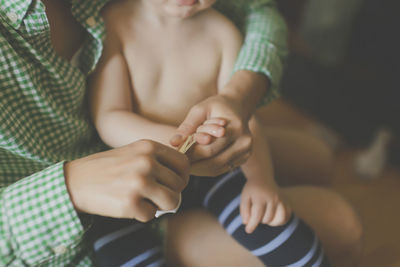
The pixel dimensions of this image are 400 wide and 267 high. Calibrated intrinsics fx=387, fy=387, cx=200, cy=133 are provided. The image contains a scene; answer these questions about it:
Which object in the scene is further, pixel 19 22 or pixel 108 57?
pixel 108 57

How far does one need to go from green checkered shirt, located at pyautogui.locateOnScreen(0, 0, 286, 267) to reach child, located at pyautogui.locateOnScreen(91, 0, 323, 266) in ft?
0.13

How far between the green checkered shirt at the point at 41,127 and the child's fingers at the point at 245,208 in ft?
0.74

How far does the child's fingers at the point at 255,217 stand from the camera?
0.61 metres

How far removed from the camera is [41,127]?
0.57 meters

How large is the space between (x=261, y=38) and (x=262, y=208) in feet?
1.02

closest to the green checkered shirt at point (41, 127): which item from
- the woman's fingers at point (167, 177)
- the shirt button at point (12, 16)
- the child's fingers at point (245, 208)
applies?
the shirt button at point (12, 16)

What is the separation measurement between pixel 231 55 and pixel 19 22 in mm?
352

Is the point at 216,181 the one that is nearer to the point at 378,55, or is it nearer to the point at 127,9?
the point at 127,9

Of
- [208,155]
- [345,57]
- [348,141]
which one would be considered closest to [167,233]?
[208,155]

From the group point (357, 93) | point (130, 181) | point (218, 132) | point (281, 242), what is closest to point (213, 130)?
point (218, 132)

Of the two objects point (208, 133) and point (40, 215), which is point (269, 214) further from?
point (40, 215)

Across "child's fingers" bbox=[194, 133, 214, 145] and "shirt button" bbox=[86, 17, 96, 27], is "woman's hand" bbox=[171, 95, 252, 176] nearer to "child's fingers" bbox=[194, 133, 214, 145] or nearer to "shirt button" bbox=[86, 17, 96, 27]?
"child's fingers" bbox=[194, 133, 214, 145]

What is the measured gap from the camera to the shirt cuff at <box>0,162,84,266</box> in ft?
1.50

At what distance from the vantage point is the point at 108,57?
0.62 meters
